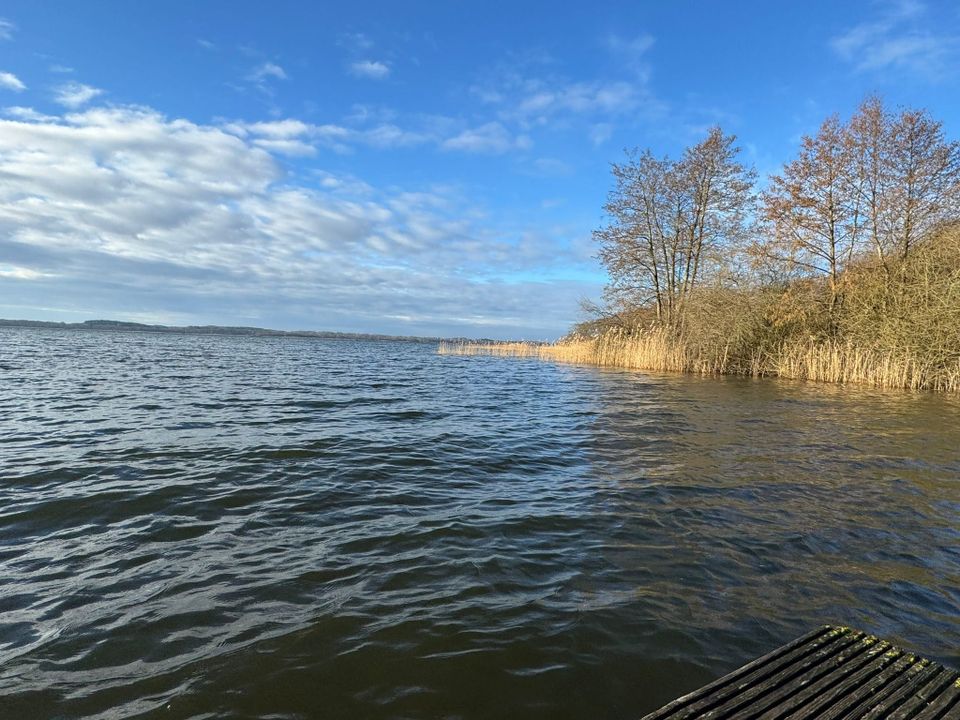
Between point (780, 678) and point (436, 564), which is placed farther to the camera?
point (436, 564)

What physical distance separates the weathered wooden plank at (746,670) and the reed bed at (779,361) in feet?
62.9

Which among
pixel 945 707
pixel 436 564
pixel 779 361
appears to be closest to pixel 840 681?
pixel 945 707

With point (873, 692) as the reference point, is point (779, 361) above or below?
above

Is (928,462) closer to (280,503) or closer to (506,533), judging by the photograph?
(506,533)

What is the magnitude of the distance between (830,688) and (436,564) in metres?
2.48

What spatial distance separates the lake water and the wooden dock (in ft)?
1.14

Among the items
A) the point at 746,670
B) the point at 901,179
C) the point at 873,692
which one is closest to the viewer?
the point at 873,692

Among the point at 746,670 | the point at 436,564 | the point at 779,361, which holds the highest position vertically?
the point at 779,361

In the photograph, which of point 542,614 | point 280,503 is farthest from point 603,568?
point 280,503

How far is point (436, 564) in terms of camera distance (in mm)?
3885

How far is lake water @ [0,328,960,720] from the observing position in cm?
257

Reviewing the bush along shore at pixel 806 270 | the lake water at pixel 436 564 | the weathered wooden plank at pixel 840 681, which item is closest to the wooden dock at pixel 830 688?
the weathered wooden plank at pixel 840 681

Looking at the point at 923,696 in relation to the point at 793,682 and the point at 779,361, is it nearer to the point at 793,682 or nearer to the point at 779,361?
the point at 793,682

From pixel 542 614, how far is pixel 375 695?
116 cm
